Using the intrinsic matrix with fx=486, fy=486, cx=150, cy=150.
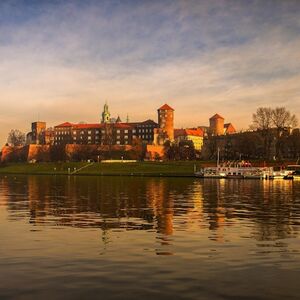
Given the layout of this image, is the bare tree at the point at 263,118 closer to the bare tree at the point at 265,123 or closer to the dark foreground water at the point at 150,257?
the bare tree at the point at 265,123

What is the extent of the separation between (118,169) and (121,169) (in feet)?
2.94

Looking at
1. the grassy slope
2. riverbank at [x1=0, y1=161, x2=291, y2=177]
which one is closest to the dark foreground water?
riverbank at [x1=0, y1=161, x2=291, y2=177]

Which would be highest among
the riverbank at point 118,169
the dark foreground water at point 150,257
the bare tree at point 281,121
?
the bare tree at point 281,121

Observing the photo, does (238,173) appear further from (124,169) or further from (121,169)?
(121,169)

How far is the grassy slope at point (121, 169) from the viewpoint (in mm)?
133000

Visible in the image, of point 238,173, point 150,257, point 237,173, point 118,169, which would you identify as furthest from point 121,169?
point 150,257

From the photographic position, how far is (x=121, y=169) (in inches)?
5620

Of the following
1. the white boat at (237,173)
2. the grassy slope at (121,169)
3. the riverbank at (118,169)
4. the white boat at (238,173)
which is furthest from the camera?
the grassy slope at (121,169)

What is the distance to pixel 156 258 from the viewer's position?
1756cm

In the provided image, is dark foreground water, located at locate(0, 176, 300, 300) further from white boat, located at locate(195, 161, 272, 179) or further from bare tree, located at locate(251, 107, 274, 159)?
bare tree, located at locate(251, 107, 274, 159)

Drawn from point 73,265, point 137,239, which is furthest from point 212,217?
point 73,265

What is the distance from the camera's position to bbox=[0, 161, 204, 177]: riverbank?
435 ft

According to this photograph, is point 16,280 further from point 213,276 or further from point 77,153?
point 77,153

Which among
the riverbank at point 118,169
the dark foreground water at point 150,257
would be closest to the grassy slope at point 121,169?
the riverbank at point 118,169
